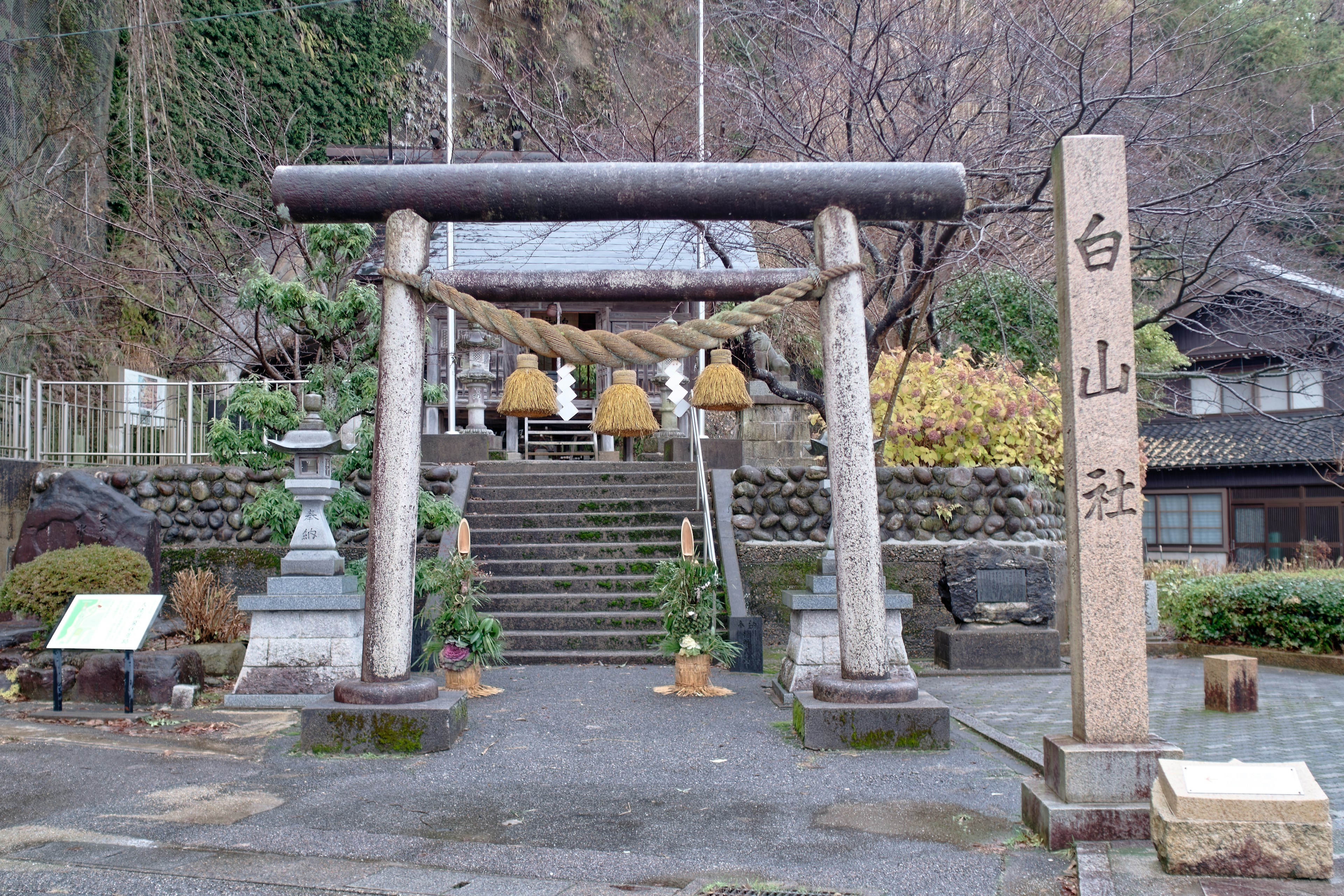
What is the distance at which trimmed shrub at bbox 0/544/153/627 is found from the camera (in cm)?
849

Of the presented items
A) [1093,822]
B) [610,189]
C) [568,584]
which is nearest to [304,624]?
[568,584]

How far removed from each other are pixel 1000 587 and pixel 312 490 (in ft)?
22.4

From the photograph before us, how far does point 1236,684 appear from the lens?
25.4ft

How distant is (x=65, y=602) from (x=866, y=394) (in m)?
7.11

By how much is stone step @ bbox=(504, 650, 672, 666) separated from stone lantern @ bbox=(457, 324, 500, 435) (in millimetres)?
6169

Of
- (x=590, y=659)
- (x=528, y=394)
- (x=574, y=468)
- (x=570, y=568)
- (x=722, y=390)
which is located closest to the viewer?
(x=722, y=390)

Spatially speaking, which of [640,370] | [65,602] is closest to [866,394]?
[65,602]

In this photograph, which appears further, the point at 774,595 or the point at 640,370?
the point at 640,370

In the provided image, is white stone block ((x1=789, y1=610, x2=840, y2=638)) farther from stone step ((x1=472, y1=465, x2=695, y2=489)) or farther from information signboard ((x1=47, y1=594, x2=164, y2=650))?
stone step ((x1=472, y1=465, x2=695, y2=489))

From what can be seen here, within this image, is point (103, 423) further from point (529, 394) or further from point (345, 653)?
point (529, 394)

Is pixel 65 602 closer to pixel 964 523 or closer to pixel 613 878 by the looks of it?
pixel 613 878

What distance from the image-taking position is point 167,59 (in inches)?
605

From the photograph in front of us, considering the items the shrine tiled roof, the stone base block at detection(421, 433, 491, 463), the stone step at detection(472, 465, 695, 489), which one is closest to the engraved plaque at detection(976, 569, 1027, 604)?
the stone step at detection(472, 465, 695, 489)

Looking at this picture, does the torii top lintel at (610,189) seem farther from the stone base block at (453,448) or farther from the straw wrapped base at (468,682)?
the stone base block at (453,448)
